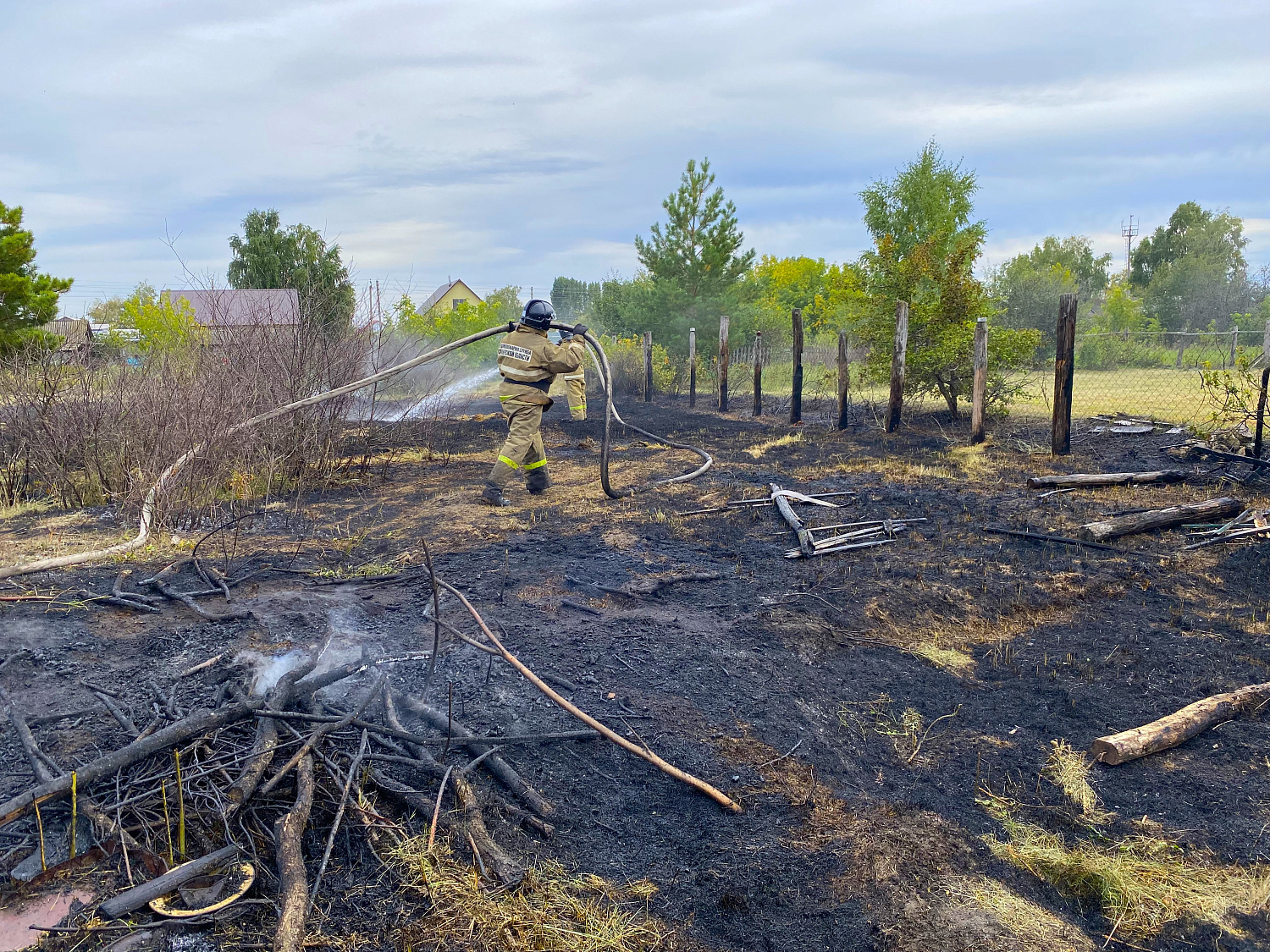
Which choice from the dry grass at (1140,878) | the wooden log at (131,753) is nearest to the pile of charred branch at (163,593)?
the wooden log at (131,753)

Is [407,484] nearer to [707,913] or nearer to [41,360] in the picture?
[41,360]

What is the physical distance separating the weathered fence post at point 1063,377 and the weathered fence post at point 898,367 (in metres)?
2.62

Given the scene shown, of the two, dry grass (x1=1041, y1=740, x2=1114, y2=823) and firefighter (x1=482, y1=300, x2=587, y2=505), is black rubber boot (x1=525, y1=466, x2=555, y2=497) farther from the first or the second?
dry grass (x1=1041, y1=740, x2=1114, y2=823)

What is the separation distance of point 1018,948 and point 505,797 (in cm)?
188

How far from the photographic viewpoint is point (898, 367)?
13234 millimetres

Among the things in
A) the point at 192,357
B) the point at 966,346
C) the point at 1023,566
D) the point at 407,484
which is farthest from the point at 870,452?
the point at 192,357

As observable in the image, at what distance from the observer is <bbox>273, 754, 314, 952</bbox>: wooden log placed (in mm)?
2486

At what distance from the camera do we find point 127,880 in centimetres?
272

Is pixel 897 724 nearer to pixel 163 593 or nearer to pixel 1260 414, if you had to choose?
pixel 163 593

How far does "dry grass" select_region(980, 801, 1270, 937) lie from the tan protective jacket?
6.56 metres

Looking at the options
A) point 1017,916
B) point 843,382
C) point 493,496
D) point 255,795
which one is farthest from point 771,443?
point 255,795

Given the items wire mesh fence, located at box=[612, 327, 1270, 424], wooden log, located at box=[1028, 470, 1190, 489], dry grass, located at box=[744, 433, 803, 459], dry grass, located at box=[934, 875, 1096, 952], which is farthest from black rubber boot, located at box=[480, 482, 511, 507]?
wire mesh fence, located at box=[612, 327, 1270, 424]

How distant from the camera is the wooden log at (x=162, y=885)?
8.35 ft

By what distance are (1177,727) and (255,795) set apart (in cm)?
403
